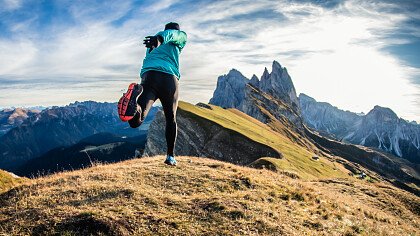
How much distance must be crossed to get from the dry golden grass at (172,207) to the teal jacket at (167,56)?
3.94 m

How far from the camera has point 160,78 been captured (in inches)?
415

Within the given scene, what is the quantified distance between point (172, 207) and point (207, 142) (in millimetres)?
72983

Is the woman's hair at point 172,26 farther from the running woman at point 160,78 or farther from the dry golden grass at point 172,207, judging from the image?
the dry golden grass at point 172,207

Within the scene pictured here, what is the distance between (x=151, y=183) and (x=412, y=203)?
17514 mm

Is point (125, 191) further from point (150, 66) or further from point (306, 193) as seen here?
point (306, 193)

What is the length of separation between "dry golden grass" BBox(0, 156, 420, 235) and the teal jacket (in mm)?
3941

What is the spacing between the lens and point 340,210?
1270 cm

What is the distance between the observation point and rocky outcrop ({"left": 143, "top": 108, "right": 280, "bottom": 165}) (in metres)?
79.9

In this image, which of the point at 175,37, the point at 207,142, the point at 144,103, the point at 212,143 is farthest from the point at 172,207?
the point at 207,142

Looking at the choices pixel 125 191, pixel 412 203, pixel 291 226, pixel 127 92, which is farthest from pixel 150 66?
pixel 412 203

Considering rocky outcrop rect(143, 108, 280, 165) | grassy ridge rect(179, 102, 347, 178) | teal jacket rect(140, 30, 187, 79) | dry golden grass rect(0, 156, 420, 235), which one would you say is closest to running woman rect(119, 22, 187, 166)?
teal jacket rect(140, 30, 187, 79)

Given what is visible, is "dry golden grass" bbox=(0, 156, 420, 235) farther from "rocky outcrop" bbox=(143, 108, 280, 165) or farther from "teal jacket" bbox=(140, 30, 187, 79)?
"rocky outcrop" bbox=(143, 108, 280, 165)

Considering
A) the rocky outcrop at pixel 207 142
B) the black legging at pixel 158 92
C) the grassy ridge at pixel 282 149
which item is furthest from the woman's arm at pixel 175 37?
the rocky outcrop at pixel 207 142

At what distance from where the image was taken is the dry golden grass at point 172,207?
8.14m
